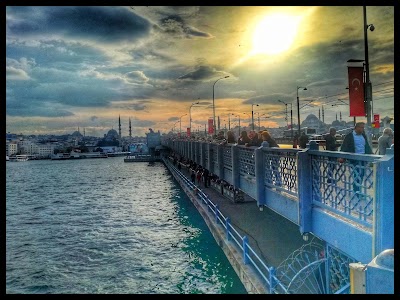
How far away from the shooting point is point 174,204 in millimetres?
33719

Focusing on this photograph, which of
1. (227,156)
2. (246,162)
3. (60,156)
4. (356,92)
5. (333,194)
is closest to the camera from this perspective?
(333,194)

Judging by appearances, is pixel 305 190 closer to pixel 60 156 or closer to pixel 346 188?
pixel 346 188

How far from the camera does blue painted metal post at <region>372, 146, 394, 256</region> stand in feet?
16.9

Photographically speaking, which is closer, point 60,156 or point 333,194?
point 333,194

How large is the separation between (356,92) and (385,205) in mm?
7798

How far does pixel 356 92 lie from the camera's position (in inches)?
474

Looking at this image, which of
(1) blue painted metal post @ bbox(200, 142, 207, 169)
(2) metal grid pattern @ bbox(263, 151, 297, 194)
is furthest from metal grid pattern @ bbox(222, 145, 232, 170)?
(1) blue painted metal post @ bbox(200, 142, 207, 169)

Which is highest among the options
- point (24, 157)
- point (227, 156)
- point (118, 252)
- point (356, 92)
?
point (356, 92)

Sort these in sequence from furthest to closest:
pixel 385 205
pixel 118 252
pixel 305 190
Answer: pixel 118 252 → pixel 305 190 → pixel 385 205

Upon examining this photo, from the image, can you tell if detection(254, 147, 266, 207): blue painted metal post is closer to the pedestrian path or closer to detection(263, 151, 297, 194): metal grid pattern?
detection(263, 151, 297, 194): metal grid pattern

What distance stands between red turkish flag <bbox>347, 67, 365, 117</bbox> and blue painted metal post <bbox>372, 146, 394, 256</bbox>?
284 inches

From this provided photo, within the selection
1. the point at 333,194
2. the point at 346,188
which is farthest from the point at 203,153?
the point at 346,188

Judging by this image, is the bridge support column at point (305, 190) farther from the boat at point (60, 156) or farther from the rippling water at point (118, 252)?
the boat at point (60, 156)
